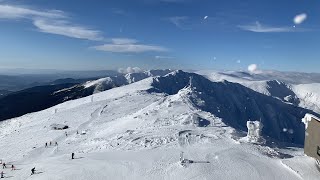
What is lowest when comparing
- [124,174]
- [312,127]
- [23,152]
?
[23,152]

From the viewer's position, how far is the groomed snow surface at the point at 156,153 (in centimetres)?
4372

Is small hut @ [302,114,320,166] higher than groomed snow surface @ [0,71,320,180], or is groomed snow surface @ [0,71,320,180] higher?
small hut @ [302,114,320,166]

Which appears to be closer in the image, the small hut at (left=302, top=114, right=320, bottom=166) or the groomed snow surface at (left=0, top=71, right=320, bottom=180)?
the groomed snow surface at (left=0, top=71, right=320, bottom=180)

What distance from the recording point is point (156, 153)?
5138 cm

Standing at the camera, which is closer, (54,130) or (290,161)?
(290,161)

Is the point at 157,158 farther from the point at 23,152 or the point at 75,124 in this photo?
the point at 75,124

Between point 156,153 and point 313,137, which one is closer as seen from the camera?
point 313,137

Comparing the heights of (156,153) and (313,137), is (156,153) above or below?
below

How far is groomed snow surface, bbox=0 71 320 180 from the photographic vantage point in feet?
143

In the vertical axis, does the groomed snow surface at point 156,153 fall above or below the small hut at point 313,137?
below

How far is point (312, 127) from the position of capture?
154 feet

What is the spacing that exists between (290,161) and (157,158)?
17216 millimetres

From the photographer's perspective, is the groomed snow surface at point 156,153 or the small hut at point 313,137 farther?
the small hut at point 313,137

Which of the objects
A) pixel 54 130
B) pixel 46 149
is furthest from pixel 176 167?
pixel 54 130
